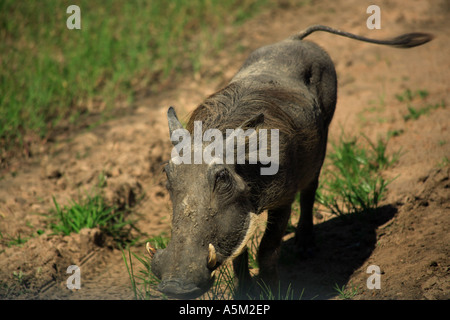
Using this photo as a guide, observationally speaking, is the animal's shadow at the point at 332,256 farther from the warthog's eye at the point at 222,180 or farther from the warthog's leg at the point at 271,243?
the warthog's eye at the point at 222,180

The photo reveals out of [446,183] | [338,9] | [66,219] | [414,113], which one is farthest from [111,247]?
[338,9]

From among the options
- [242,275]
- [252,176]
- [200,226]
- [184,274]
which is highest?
[252,176]

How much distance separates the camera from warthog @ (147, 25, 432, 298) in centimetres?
255

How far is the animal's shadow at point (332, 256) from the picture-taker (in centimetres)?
362

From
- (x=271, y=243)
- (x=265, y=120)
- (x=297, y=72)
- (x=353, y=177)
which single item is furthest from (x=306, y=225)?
(x=265, y=120)

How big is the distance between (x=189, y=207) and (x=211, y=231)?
164mm

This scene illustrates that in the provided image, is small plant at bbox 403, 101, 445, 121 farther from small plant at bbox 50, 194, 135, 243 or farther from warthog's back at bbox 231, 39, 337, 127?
small plant at bbox 50, 194, 135, 243

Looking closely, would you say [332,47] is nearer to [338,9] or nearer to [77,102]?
[338,9]

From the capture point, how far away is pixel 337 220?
4.32 m

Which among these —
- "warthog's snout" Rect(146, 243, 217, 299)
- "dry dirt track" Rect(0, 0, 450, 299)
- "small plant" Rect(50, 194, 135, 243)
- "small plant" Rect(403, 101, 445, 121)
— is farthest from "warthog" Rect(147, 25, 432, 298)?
"small plant" Rect(50, 194, 135, 243)

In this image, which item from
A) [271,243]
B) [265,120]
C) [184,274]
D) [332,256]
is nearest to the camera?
[184,274]

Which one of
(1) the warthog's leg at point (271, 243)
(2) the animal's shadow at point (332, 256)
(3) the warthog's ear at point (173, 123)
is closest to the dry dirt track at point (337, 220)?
(2) the animal's shadow at point (332, 256)

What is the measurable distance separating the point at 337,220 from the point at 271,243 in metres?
1.19

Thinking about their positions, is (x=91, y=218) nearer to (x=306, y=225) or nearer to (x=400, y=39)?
(x=306, y=225)
